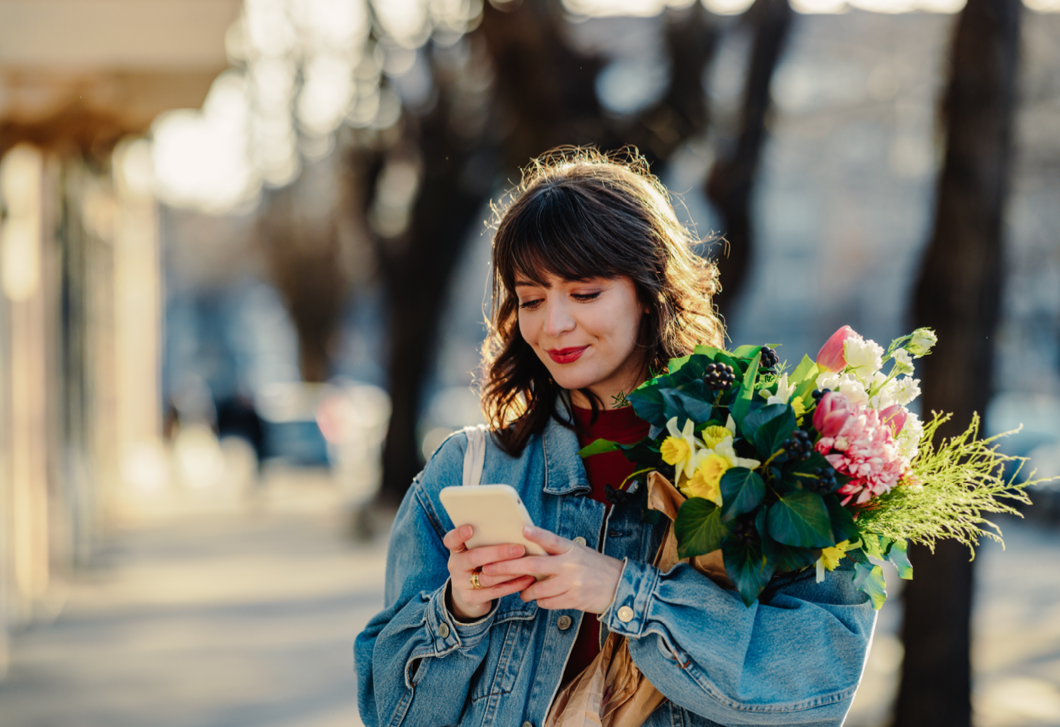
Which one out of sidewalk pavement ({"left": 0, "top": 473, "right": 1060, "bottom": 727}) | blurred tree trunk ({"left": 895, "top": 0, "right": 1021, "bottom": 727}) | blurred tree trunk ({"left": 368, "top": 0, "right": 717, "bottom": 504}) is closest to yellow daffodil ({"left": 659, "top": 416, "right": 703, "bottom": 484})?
blurred tree trunk ({"left": 895, "top": 0, "right": 1021, "bottom": 727})

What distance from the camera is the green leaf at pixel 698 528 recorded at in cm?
169

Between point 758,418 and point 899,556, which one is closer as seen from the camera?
point 758,418

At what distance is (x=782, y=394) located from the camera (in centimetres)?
178

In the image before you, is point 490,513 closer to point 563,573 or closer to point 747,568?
point 563,573

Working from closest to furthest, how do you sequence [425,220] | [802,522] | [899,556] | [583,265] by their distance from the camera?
1. [802,522]
2. [899,556]
3. [583,265]
4. [425,220]

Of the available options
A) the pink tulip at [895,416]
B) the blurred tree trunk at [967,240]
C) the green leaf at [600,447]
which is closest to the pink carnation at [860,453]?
the pink tulip at [895,416]

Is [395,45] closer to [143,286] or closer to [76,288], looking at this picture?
[76,288]

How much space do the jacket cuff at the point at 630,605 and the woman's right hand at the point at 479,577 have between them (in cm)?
15

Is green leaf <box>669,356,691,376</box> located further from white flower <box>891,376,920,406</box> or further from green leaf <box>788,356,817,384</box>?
white flower <box>891,376,920,406</box>

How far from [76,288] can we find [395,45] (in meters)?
4.52

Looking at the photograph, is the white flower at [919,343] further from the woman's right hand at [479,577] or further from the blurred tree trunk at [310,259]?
the blurred tree trunk at [310,259]

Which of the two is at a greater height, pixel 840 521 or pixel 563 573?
pixel 840 521

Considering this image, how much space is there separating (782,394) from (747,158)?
212 inches

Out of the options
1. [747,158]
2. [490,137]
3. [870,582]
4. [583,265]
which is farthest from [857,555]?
[490,137]
